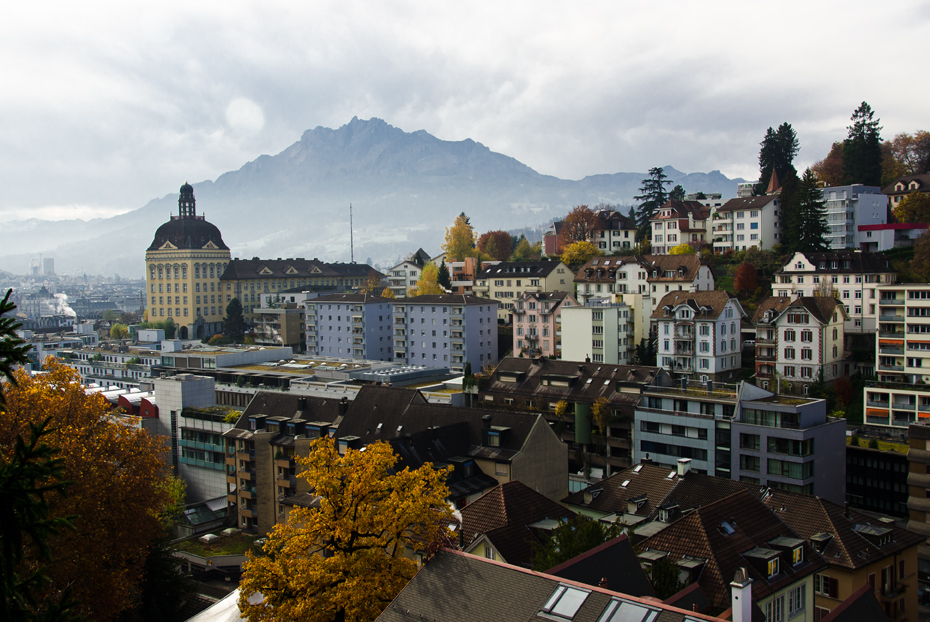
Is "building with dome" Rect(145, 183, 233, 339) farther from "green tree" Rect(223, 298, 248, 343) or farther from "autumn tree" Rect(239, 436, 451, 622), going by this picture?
"autumn tree" Rect(239, 436, 451, 622)

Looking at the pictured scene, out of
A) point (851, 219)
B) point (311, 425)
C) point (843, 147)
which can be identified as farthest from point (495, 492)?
point (843, 147)

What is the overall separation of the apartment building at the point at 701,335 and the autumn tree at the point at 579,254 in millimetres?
34546

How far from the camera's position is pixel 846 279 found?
79812mm

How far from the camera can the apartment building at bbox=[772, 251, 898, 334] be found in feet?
254

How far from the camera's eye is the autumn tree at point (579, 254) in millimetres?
112688

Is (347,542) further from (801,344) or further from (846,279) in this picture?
(846,279)

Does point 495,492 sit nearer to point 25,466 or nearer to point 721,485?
point 721,485

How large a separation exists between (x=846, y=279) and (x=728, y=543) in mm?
60840

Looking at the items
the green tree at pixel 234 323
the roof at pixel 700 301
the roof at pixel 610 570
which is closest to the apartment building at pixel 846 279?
the roof at pixel 700 301

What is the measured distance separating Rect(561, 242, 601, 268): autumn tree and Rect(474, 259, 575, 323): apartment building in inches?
97.6

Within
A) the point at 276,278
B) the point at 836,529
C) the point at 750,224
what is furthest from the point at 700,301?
the point at 276,278

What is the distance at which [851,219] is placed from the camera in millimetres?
98250

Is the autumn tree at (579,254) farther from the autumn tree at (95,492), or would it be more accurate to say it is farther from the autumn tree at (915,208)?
the autumn tree at (95,492)

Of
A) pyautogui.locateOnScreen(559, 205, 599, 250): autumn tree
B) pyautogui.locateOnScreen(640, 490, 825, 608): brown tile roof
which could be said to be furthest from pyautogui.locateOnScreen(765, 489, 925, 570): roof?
pyautogui.locateOnScreen(559, 205, 599, 250): autumn tree
